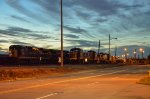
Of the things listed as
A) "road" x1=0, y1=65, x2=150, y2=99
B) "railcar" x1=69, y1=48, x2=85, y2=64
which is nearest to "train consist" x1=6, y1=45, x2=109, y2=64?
"railcar" x1=69, y1=48, x2=85, y2=64

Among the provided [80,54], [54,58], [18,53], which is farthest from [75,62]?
[18,53]

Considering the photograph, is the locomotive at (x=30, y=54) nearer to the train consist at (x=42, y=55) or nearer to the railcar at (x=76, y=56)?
the train consist at (x=42, y=55)

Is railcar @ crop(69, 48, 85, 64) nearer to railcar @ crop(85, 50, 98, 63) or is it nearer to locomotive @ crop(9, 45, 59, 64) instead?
railcar @ crop(85, 50, 98, 63)

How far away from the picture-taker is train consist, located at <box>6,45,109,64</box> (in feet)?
269

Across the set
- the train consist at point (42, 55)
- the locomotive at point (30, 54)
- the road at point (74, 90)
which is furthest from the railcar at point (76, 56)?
the road at point (74, 90)

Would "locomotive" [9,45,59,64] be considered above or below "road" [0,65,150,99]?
above

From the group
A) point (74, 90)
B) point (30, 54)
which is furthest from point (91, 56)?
point (74, 90)

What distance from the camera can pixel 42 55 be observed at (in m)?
92.6

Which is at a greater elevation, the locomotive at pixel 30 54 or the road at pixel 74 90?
the locomotive at pixel 30 54

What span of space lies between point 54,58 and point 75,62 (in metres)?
13.8

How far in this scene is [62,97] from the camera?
1920 centimetres

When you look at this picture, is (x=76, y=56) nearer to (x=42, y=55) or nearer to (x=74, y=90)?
(x=42, y=55)

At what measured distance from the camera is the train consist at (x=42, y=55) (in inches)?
3226

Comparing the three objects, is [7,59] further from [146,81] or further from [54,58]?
[146,81]
